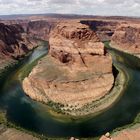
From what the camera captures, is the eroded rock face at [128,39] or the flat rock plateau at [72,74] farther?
the eroded rock face at [128,39]

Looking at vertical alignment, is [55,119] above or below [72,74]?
below

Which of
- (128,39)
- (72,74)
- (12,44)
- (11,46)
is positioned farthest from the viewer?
(128,39)

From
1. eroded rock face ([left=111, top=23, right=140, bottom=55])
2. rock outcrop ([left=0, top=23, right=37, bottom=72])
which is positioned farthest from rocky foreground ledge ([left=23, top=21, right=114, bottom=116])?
eroded rock face ([left=111, top=23, right=140, bottom=55])

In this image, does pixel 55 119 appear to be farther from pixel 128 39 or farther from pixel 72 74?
pixel 128 39

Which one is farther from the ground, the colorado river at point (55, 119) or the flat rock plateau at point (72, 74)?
the flat rock plateau at point (72, 74)

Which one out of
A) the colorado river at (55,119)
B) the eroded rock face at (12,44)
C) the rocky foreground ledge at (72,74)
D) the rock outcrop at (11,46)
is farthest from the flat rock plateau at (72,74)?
the eroded rock face at (12,44)

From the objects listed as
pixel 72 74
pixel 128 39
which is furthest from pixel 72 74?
pixel 128 39

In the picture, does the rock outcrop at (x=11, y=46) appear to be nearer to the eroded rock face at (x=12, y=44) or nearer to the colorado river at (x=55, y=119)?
the eroded rock face at (x=12, y=44)
